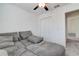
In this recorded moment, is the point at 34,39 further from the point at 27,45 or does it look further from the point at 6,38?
the point at 6,38

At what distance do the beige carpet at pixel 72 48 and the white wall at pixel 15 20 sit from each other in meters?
0.52

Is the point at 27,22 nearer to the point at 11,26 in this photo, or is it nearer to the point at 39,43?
the point at 11,26

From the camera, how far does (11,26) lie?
1.59 m

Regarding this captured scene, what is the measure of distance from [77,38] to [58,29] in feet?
1.01

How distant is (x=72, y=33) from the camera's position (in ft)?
5.19

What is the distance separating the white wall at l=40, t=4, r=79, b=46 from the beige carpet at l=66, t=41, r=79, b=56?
0.27ft

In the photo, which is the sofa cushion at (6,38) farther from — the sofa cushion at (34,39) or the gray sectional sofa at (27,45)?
the sofa cushion at (34,39)

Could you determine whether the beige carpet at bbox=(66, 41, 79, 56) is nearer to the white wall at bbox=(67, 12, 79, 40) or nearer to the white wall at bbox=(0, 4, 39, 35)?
the white wall at bbox=(67, 12, 79, 40)

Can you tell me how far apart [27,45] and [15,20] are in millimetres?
427

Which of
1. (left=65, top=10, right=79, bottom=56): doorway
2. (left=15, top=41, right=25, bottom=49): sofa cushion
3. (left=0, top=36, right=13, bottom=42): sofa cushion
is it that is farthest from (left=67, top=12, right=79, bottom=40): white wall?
(left=0, top=36, right=13, bottom=42): sofa cushion

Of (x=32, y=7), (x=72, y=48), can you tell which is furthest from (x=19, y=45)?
(x=72, y=48)

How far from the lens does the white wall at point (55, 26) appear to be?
5.25ft

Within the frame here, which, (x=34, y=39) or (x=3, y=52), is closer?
(x=3, y=52)

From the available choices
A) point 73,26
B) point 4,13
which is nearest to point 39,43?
point 73,26
